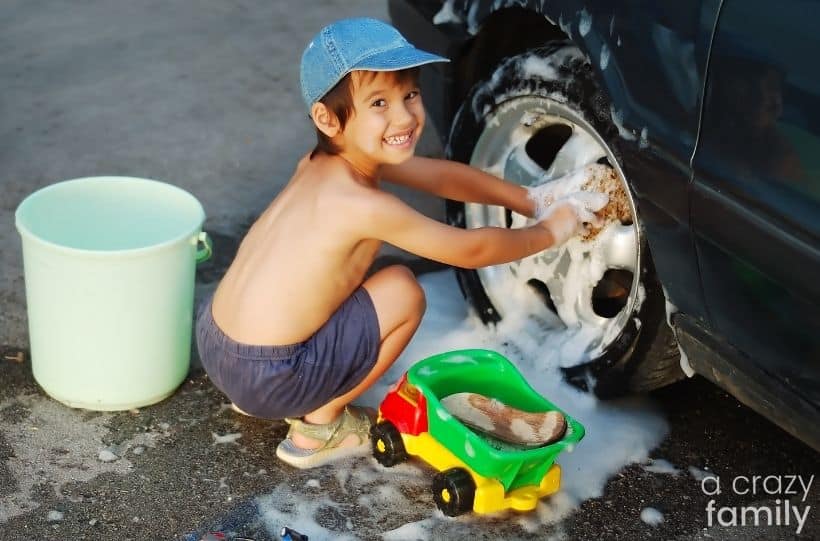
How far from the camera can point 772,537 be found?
2.62 meters

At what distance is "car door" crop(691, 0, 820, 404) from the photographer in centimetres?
200

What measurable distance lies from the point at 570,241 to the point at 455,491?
0.72 meters

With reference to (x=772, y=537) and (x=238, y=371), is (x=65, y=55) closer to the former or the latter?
(x=238, y=371)

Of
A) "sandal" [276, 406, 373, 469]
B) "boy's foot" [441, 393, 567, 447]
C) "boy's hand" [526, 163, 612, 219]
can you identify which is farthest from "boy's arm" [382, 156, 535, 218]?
"sandal" [276, 406, 373, 469]

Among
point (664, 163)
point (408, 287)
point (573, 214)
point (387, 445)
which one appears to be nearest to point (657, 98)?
point (664, 163)

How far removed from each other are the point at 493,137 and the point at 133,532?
4.53 ft

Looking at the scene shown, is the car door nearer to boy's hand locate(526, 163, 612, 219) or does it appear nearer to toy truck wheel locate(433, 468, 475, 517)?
boy's hand locate(526, 163, 612, 219)

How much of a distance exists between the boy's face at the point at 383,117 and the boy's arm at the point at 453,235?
0.35 ft

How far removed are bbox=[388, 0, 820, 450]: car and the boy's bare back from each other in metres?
0.53

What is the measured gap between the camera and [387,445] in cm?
279

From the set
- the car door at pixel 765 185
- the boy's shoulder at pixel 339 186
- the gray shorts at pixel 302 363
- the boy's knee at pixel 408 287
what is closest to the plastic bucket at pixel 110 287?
the gray shorts at pixel 302 363

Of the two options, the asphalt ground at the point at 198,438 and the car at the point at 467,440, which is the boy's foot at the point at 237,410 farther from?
the car at the point at 467,440

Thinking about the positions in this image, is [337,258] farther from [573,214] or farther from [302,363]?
[573,214]

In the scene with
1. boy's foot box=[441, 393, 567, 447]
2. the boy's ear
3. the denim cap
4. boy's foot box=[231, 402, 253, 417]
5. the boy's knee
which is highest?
the denim cap
